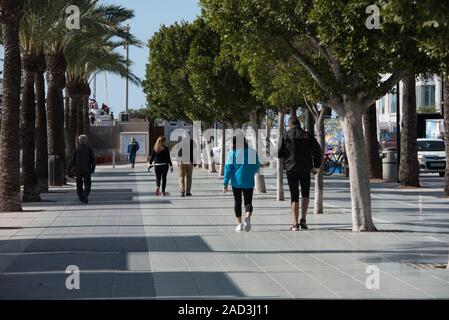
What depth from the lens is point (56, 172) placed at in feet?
106

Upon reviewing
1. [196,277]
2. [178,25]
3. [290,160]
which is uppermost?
[178,25]

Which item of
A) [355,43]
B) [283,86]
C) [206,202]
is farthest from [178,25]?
[355,43]

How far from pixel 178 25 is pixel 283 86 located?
18803 mm

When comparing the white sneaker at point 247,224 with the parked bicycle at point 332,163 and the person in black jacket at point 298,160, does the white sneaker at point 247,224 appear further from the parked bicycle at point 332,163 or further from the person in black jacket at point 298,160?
the parked bicycle at point 332,163

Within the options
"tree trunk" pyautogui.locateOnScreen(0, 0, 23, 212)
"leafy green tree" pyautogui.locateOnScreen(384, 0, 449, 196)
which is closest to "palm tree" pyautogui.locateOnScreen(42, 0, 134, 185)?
"tree trunk" pyautogui.locateOnScreen(0, 0, 23, 212)

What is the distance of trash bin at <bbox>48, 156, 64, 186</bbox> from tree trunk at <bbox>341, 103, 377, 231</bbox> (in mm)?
16914

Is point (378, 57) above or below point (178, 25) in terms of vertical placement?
below

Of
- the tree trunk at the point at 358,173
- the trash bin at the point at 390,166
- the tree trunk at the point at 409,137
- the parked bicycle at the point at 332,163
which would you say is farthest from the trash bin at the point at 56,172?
the tree trunk at the point at 358,173

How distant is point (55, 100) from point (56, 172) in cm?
244

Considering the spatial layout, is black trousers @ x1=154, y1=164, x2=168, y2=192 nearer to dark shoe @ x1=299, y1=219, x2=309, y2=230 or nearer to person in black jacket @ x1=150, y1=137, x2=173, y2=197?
person in black jacket @ x1=150, y1=137, x2=173, y2=197

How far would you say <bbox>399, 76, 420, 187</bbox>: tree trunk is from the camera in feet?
96.2

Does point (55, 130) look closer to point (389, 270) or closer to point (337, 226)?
point (337, 226)

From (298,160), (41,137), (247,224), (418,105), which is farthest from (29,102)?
(418,105)

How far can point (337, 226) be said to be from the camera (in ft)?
57.3
